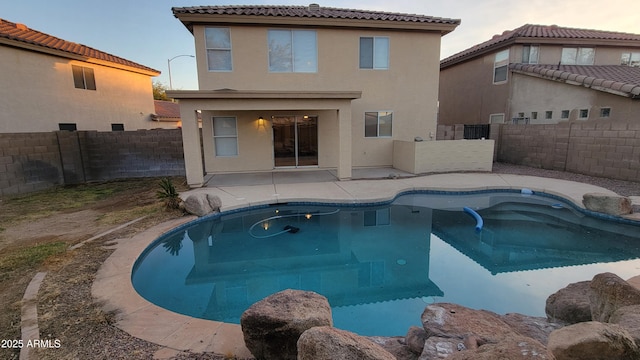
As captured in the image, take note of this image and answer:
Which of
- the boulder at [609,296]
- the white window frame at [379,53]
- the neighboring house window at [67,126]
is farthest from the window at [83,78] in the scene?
the boulder at [609,296]

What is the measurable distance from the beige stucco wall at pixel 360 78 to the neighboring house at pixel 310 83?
38 millimetres

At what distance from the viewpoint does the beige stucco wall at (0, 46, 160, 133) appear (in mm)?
11984

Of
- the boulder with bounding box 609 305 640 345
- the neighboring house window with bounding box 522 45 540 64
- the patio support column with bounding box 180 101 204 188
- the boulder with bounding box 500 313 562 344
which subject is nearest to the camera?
the boulder with bounding box 609 305 640 345

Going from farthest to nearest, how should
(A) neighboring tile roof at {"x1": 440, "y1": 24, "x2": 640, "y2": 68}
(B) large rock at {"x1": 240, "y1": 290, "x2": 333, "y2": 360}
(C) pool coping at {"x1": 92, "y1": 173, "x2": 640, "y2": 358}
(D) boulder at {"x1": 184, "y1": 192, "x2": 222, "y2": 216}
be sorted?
(A) neighboring tile roof at {"x1": 440, "y1": 24, "x2": 640, "y2": 68}, (D) boulder at {"x1": 184, "y1": 192, "x2": 222, "y2": 216}, (C) pool coping at {"x1": 92, "y1": 173, "x2": 640, "y2": 358}, (B) large rock at {"x1": 240, "y1": 290, "x2": 333, "y2": 360}

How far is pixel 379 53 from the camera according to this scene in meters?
12.6

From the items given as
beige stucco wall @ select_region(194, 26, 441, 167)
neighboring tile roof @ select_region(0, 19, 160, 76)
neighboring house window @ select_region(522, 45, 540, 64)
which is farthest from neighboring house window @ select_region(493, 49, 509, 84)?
neighboring tile roof @ select_region(0, 19, 160, 76)

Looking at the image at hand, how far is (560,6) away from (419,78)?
9.04 m

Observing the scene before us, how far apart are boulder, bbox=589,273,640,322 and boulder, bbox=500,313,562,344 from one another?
50 cm

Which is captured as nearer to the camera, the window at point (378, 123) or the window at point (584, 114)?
the window at point (584, 114)

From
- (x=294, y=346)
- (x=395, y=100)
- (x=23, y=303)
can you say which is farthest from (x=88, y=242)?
(x=395, y=100)

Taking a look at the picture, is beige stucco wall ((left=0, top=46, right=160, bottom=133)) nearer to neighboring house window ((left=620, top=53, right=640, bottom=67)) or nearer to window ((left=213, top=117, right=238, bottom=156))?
window ((left=213, top=117, right=238, bottom=156))

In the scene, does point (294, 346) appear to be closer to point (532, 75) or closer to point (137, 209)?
point (137, 209)

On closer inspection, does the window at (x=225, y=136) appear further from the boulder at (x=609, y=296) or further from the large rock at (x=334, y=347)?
the boulder at (x=609, y=296)

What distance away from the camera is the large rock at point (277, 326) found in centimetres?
269
